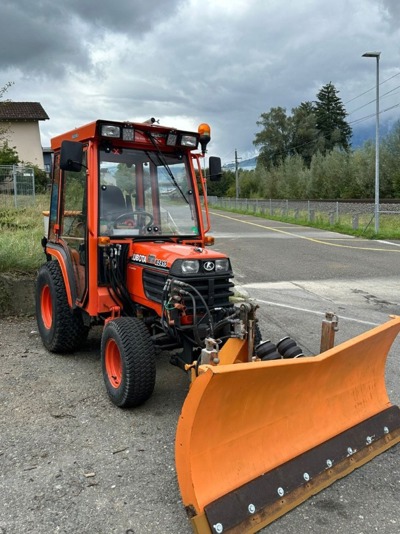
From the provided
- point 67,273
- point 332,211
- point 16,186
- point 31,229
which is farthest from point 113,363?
point 332,211

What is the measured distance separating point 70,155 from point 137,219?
89cm

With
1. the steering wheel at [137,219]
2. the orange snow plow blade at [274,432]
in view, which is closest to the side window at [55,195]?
the steering wheel at [137,219]

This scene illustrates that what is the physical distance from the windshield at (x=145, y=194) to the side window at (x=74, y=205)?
257 millimetres

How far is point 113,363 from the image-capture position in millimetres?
4359

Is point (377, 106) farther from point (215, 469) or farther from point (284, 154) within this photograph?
point (284, 154)

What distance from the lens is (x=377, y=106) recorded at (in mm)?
19500

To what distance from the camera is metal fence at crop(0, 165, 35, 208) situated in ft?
55.2

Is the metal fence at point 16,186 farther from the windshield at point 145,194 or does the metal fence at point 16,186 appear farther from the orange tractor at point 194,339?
the windshield at point 145,194

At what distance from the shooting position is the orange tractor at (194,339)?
110 inches

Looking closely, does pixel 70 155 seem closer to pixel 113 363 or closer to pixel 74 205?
pixel 74 205

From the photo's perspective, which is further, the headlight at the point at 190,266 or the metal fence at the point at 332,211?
the metal fence at the point at 332,211

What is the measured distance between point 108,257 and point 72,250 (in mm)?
723

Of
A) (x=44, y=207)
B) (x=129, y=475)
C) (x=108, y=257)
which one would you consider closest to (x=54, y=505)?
(x=129, y=475)

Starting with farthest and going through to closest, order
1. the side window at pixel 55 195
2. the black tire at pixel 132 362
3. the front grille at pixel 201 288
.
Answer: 1. the side window at pixel 55 195
2. the front grille at pixel 201 288
3. the black tire at pixel 132 362
